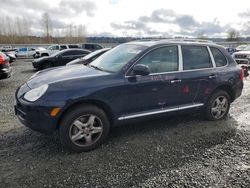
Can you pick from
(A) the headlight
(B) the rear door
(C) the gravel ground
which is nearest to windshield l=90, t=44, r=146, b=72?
(B) the rear door

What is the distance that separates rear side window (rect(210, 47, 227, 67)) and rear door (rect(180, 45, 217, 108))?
5.4 inches

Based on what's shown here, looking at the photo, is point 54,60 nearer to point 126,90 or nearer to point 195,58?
point 195,58

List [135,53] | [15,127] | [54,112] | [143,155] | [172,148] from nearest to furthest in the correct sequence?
[54,112] → [143,155] → [172,148] → [135,53] → [15,127]

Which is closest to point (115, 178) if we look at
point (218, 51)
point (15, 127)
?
point (15, 127)

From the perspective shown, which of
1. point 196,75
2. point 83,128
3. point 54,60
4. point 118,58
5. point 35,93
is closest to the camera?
point 35,93

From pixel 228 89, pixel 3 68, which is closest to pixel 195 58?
pixel 228 89

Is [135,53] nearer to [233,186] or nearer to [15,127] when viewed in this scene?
[233,186]

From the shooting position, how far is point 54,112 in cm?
309

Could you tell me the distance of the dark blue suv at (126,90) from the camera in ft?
10.4

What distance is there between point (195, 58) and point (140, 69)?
1521 mm

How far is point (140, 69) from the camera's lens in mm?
3488

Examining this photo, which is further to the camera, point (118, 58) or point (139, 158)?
point (118, 58)

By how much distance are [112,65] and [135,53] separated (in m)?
0.47

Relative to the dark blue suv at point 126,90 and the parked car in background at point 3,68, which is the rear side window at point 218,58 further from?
the parked car in background at point 3,68
